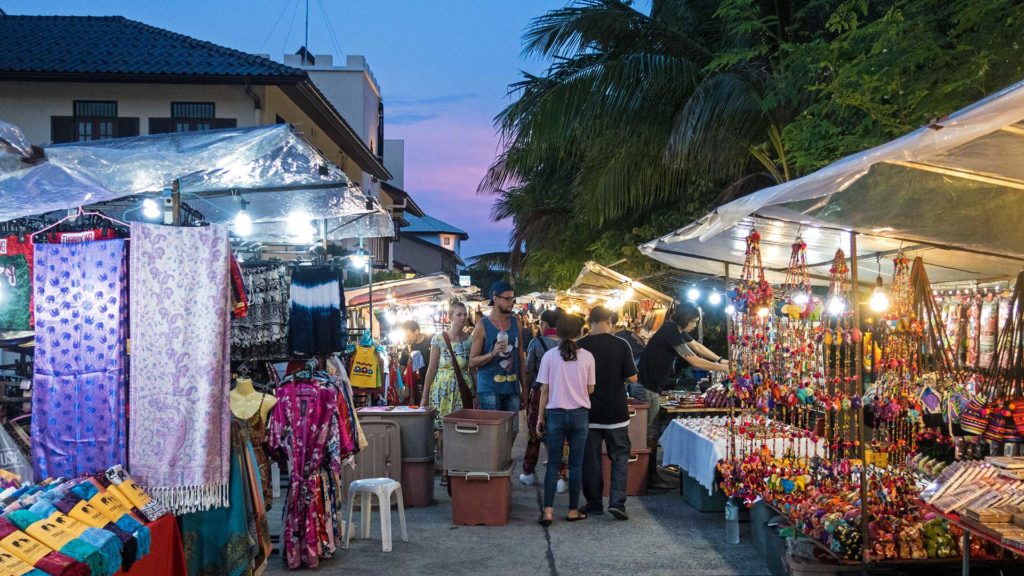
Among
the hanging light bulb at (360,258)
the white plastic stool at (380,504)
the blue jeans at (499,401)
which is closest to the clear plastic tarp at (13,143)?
the white plastic stool at (380,504)

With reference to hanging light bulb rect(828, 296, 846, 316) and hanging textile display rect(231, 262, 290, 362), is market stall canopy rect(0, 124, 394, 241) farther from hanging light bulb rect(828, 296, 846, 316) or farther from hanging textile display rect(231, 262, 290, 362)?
hanging light bulb rect(828, 296, 846, 316)

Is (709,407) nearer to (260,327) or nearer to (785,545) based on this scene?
(785,545)

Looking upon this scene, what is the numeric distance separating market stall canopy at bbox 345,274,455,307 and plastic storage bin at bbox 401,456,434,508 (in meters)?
6.21

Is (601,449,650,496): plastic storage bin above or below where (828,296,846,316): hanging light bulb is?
below

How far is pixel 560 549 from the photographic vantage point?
7398 millimetres

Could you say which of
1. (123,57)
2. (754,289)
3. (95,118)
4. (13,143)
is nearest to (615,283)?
(754,289)

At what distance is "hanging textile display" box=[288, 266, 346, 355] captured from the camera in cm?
675

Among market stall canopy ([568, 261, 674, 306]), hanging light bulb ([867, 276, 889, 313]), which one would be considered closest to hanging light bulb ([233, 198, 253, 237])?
hanging light bulb ([867, 276, 889, 313])

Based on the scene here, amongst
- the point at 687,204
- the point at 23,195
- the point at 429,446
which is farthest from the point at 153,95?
the point at 23,195

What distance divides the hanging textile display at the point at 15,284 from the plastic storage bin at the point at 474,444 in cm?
383

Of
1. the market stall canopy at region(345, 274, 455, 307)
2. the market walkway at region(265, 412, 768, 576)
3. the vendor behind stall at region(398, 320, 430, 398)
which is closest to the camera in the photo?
the market walkway at region(265, 412, 768, 576)

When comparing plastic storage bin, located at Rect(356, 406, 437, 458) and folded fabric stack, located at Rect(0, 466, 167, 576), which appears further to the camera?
plastic storage bin, located at Rect(356, 406, 437, 458)

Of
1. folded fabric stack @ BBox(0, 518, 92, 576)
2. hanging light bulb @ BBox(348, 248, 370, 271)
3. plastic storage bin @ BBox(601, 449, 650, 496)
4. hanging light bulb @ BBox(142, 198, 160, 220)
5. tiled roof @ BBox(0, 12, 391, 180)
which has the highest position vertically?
tiled roof @ BBox(0, 12, 391, 180)

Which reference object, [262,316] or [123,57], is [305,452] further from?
[123,57]
